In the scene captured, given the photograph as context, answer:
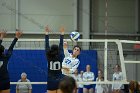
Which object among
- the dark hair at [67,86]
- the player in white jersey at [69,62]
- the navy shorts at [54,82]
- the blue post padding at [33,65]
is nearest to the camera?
the dark hair at [67,86]

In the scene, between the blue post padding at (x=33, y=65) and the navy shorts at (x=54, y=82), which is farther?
the blue post padding at (x=33, y=65)

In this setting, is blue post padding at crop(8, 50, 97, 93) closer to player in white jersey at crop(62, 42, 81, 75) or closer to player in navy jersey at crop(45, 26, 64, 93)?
player in white jersey at crop(62, 42, 81, 75)

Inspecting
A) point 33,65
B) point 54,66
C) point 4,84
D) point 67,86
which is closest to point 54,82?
point 54,66

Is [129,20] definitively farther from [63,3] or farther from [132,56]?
[63,3]

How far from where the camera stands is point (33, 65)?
524 inches

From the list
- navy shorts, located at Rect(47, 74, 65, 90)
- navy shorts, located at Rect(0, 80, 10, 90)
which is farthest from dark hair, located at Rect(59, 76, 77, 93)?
navy shorts, located at Rect(0, 80, 10, 90)

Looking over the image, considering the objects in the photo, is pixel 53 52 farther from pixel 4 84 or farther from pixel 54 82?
pixel 4 84

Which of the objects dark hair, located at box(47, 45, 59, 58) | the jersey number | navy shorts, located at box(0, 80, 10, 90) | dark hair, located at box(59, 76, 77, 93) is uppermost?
dark hair, located at box(47, 45, 59, 58)

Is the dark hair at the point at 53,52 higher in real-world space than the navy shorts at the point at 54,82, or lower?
higher

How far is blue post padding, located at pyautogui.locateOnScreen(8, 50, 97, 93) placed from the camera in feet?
42.7

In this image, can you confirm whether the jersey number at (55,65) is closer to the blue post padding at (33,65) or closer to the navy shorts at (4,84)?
the navy shorts at (4,84)

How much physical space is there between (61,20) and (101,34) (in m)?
1.79

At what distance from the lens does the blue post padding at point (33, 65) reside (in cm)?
1301

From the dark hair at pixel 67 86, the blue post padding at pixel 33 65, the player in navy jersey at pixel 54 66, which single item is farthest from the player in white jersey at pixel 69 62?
the blue post padding at pixel 33 65
